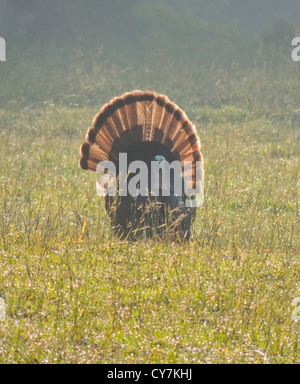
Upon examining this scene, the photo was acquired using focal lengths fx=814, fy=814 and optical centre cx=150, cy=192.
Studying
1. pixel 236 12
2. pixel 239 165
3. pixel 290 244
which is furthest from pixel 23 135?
pixel 236 12

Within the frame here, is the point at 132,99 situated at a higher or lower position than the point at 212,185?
higher

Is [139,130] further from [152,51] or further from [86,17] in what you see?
[86,17]

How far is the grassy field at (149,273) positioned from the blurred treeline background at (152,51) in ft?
15.0

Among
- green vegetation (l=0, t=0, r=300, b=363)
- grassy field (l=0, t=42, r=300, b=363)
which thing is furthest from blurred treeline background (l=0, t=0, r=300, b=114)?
grassy field (l=0, t=42, r=300, b=363)

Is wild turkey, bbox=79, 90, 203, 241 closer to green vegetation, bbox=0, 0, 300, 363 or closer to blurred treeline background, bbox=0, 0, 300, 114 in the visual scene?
green vegetation, bbox=0, 0, 300, 363

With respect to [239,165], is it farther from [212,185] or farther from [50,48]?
[50,48]

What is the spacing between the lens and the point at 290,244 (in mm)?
6145

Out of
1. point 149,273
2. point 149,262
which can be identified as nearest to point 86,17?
point 149,262

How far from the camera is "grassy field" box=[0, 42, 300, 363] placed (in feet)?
13.6

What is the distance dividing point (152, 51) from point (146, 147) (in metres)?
11.8

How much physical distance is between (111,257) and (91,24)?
48.9 feet

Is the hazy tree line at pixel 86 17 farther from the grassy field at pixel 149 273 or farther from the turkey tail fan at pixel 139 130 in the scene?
the turkey tail fan at pixel 139 130

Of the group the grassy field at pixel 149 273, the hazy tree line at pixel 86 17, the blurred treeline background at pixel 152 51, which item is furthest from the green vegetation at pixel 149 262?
the hazy tree line at pixel 86 17

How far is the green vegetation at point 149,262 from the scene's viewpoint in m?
4.15
